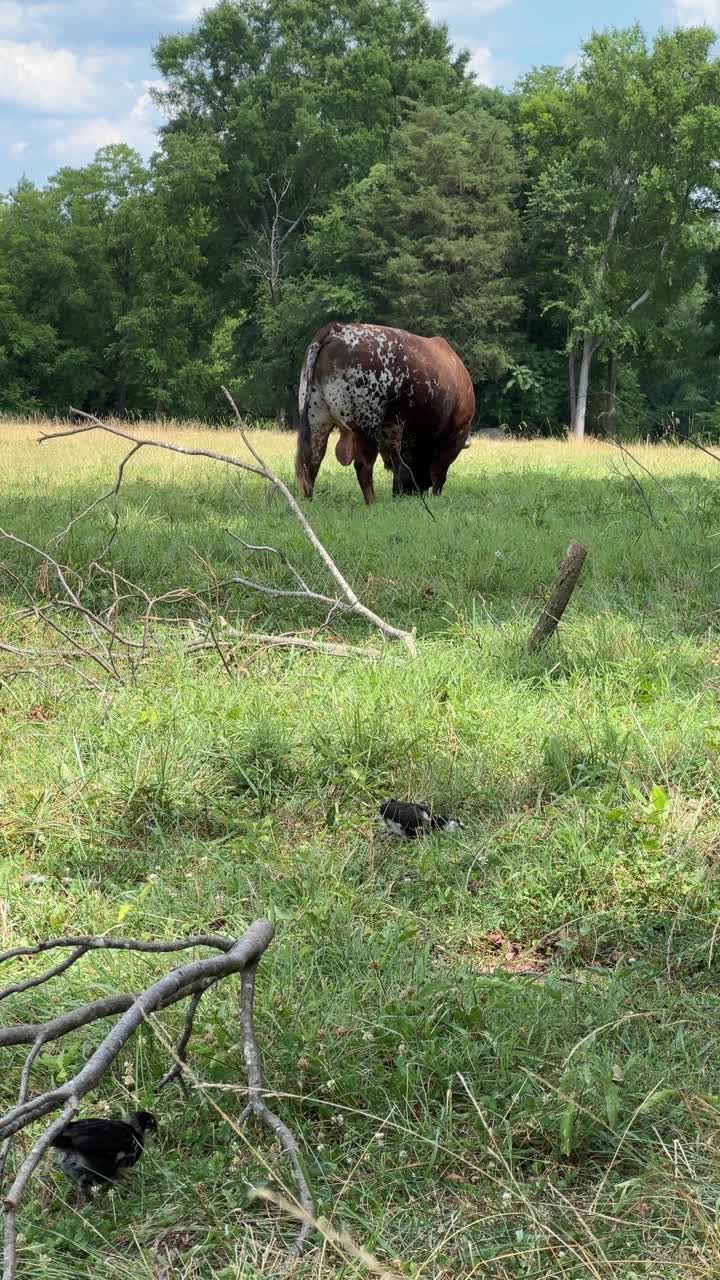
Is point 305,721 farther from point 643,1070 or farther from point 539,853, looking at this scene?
point 643,1070

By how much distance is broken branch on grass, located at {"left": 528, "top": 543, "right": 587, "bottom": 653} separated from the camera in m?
4.79

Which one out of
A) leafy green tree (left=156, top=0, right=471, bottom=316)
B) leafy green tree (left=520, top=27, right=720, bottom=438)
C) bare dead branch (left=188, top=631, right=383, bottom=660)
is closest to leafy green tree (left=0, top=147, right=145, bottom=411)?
leafy green tree (left=156, top=0, right=471, bottom=316)

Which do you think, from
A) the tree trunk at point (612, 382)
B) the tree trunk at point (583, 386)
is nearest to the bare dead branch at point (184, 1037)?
the tree trunk at point (583, 386)

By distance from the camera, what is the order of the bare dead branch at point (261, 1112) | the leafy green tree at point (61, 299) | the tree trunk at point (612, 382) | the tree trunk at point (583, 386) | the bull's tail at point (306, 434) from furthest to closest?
the leafy green tree at point (61, 299), the tree trunk at point (612, 382), the tree trunk at point (583, 386), the bull's tail at point (306, 434), the bare dead branch at point (261, 1112)

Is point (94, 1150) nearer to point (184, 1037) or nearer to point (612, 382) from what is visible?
point (184, 1037)

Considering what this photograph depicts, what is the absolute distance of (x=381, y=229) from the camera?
3819 cm

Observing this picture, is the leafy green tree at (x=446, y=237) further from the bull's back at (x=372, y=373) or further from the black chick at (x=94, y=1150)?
the black chick at (x=94, y=1150)

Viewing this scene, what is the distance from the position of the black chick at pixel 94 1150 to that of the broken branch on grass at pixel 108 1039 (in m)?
0.07

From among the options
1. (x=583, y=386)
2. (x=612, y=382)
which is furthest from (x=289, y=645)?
(x=612, y=382)

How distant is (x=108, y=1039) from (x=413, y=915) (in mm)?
1388

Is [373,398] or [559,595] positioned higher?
[373,398]

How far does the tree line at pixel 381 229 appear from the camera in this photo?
35625mm

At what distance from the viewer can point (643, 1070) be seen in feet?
7.24

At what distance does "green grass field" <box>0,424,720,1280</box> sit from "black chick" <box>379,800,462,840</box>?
0.24 feet
